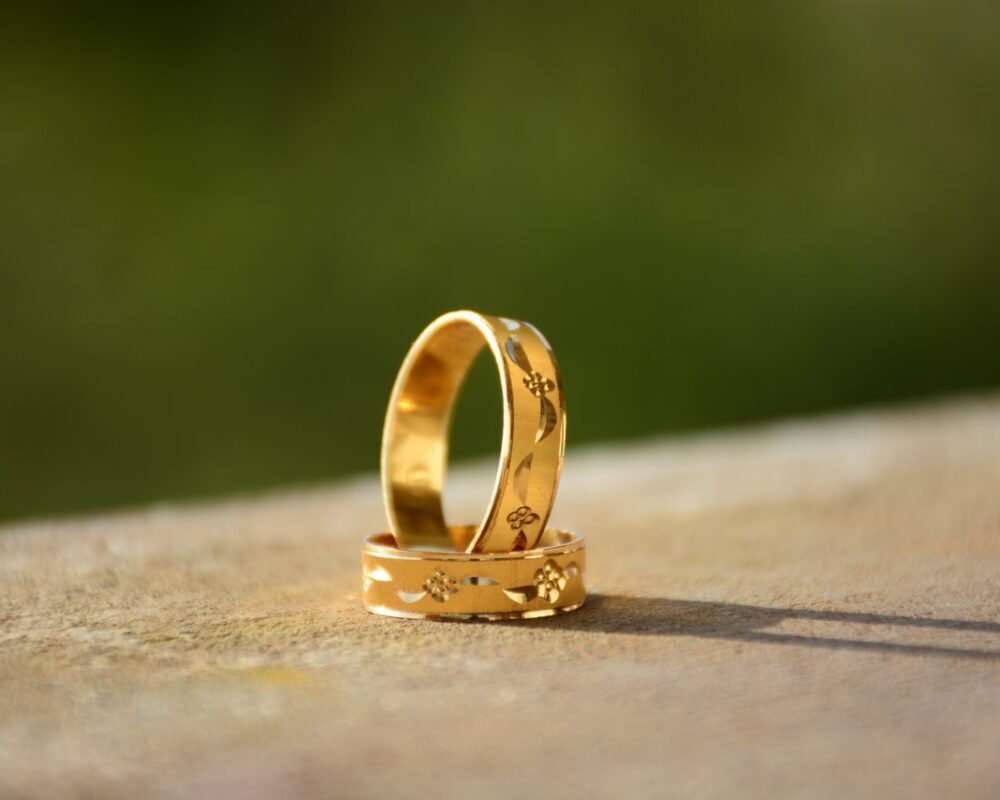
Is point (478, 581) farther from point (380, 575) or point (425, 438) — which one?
point (425, 438)

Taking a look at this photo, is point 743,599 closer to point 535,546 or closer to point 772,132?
point 535,546

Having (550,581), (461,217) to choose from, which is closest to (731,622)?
(550,581)

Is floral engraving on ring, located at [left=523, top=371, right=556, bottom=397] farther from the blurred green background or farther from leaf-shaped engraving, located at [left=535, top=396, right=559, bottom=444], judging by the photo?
the blurred green background

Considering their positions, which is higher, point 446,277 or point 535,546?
point 446,277

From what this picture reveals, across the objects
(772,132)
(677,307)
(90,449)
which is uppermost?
(772,132)

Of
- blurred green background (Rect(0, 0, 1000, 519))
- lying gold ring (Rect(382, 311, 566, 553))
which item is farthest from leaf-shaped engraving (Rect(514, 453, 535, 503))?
blurred green background (Rect(0, 0, 1000, 519))

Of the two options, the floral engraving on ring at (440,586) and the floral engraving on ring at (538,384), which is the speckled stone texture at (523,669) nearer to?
the floral engraving on ring at (440,586)

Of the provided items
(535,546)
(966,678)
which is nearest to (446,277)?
(535,546)
